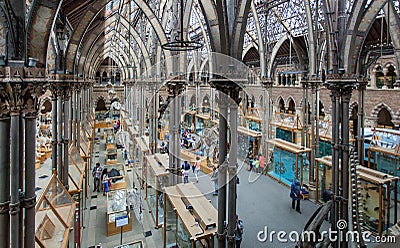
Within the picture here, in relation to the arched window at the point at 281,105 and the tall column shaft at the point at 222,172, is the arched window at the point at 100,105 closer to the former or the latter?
the arched window at the point at 281,105

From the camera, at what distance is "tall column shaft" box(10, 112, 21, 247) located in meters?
2.67

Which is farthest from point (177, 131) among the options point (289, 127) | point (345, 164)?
point (289, 127)

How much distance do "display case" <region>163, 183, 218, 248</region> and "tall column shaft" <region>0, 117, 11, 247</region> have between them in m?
3.29

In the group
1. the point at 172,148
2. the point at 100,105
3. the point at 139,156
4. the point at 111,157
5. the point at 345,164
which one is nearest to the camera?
the point at 345,164

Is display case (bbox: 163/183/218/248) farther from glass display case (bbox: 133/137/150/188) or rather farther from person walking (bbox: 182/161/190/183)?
glass display case (bbox: 133/137/150/188)

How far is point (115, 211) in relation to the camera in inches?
338

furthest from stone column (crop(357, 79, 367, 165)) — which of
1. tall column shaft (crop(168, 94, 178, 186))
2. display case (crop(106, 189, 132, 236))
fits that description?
display case (crop(106, 189, 132, 236))

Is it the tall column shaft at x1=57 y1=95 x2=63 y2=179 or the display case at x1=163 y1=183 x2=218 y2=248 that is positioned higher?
the tall column shaft at x1=57 y1=95 x2=63 y2=179

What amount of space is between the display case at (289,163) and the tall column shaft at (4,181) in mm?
10891

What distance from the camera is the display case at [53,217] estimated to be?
14.4 feet

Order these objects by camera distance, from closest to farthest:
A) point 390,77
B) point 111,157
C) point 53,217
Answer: point 53,217
point 111,157
point 390,77

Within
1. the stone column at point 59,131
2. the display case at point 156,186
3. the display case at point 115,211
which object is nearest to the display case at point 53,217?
the stone column at point 59,131

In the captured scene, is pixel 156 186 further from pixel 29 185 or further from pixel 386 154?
pixel 386 154

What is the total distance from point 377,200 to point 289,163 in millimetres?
4934
